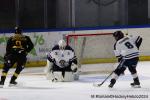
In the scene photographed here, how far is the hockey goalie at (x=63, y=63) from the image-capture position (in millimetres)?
10891

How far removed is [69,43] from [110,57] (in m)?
0.97

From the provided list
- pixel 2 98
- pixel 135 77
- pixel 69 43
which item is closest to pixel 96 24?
pixel 69 43

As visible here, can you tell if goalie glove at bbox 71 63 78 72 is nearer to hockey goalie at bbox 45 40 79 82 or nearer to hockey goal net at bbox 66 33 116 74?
hockey goalie at bbox 45 40 79 82

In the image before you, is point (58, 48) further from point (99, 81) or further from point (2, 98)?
point (2, 98)

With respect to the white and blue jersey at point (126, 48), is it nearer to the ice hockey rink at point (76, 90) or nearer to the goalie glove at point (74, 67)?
the ice hockey rink at point (76, 90)

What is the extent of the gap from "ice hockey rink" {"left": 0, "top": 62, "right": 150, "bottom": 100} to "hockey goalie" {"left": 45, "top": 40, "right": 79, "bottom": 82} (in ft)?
0.68

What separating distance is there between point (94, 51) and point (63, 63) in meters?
1.32

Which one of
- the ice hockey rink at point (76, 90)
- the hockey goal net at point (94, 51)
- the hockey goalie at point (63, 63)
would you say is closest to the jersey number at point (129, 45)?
the ice hockey rink at point (76, 90)

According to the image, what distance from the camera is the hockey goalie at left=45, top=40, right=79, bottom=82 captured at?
429 inches

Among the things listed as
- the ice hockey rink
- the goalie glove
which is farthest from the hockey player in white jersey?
the goalie glove

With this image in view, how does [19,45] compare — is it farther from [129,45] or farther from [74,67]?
[129,45]

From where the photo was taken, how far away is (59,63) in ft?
36.1

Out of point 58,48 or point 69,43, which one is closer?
point 58,48

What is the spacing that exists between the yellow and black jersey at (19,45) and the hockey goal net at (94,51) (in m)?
1.67
